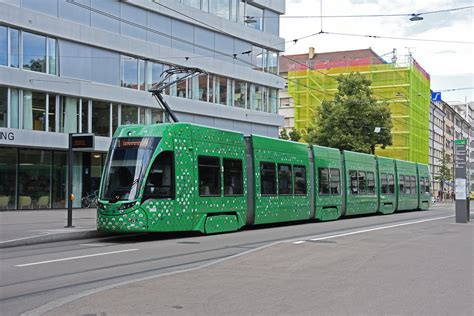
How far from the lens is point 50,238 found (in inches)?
646

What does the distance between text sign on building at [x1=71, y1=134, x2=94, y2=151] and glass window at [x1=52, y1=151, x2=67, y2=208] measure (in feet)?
48.1

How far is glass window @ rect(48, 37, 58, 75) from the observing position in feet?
102

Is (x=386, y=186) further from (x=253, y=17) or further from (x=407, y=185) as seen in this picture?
(x=253, y=17)

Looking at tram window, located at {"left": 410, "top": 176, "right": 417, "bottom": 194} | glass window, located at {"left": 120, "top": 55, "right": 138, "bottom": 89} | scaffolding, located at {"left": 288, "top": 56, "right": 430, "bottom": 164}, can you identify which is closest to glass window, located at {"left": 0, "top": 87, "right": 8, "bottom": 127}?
glass window, located at {"left": 120, "top": 55, "right": 138, "bottom": 89}

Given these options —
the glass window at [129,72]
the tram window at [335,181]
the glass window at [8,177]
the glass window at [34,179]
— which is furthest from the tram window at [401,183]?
the glass window at [8,177]

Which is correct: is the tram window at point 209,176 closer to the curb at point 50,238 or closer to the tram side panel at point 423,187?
the curb at point 50,238

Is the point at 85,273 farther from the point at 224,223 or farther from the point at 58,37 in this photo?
the point at 58,37

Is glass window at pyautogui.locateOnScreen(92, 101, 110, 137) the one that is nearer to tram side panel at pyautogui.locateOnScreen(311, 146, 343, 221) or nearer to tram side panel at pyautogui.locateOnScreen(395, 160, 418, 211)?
tram side panel at pyautogui.locateOnScreen(311, 146, 343, 221)

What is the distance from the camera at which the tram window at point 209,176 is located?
17.6 metres

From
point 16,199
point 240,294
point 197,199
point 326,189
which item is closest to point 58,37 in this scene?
point 16,199

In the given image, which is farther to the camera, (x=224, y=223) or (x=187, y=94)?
(x=187, y=94)

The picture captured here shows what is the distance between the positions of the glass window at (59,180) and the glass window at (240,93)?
1424 centimetres

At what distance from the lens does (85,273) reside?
10328 millimetres

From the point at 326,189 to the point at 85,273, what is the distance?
17.1 m
